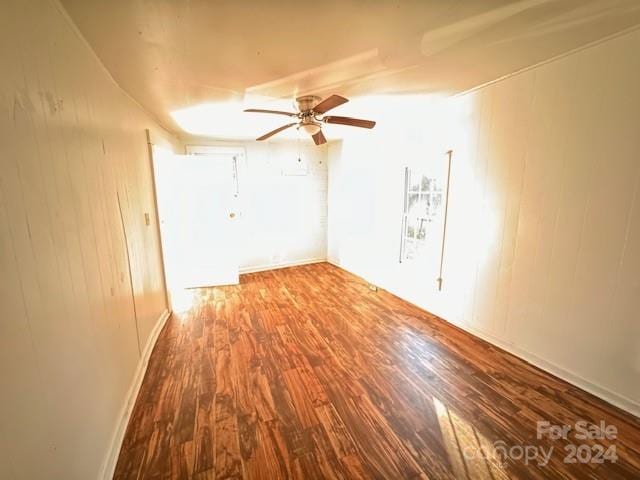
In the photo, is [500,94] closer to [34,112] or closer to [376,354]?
[376,354]

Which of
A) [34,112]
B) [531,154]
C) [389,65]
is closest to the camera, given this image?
[34,112]

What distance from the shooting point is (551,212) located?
1.94 m

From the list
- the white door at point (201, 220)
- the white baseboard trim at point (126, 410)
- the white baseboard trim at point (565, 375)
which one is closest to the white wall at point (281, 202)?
the white door at point (201, 220)

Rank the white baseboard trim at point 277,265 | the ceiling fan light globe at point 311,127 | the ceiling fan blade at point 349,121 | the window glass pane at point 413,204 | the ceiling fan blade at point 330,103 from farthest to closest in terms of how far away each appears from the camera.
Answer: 1. the white baseboard trim at point 277,265
2. the window glass pane at point 413,204
3. the ceiling fan light globe at point 311,127
4. the ceiling fan blade at point 349,121
5. the ceiling fan blade at point 330,103

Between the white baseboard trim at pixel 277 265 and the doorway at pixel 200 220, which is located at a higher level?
the doorway at pixel 200 220

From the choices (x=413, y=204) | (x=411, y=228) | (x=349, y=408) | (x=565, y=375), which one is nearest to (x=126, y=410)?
(x=349, y=408)

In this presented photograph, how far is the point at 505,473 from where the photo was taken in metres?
1.35

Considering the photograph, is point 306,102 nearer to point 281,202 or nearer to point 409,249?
point 409,249

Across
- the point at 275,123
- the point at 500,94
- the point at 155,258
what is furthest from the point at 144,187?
the point at 500,94

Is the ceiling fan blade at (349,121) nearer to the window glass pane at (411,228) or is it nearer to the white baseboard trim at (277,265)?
the window glass pane at (411,228)

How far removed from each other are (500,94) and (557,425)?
7.59 feet

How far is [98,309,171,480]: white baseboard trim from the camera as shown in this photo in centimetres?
133

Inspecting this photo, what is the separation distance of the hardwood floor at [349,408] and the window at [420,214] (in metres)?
0.87

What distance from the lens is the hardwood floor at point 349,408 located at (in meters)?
1.39
